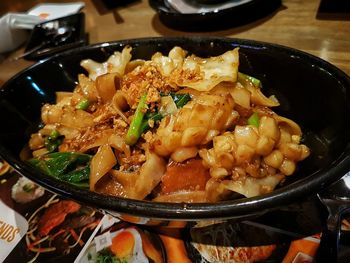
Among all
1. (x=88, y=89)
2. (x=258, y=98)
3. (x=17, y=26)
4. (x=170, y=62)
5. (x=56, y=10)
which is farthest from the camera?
(x=56, y=10)

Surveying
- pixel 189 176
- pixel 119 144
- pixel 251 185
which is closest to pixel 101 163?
pixel 119 144

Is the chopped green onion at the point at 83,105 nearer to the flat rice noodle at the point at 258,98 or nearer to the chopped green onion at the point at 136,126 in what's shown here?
the chopped green onion at the point at 136,126

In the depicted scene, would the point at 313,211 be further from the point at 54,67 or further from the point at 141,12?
the point at 141,12

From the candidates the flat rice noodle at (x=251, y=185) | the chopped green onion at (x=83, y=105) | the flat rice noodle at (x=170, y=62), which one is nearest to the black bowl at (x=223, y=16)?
the flat rice noodle at (x=170, y=62)

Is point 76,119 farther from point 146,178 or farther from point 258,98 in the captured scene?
point 258,98

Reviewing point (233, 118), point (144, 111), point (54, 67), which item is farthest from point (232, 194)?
point (54, 67)

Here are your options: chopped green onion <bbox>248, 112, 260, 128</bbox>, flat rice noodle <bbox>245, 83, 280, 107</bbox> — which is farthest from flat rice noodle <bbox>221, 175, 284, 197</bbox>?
flat rice noodle <bbox>245, 83, 280, 107</bbox>

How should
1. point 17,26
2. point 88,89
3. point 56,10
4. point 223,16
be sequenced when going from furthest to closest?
point 56,10 < point 17,26 < point 223,16 < point 88,89
